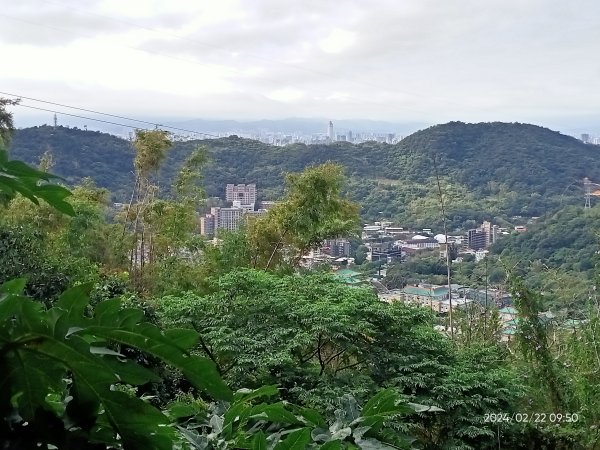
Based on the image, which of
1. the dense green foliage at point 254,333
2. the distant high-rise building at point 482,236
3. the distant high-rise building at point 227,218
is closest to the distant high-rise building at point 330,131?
the dense green foliage at point 254,333

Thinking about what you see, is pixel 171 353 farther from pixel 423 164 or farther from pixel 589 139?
pixel 589 139

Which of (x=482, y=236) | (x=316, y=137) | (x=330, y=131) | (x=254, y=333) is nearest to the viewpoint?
(x=254, y=333)

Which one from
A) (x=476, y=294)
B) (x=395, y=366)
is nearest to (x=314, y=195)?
(x=476, y=294)

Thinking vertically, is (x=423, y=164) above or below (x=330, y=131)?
below

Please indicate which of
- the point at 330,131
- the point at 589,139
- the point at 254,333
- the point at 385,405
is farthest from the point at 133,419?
the point at 589,139

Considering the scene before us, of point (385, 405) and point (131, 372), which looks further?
point (385, 405)

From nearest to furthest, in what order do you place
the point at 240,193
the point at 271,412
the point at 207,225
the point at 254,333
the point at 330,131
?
1. the point at 271,412
2. the point at 254,333
3. the point at 207,225
4. the point at 240,193
5. the point at 330,131

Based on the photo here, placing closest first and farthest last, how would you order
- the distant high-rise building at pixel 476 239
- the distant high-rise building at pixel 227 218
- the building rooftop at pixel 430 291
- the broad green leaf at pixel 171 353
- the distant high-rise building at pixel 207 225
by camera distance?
1. the broad green leaf at pixel 171 353
2. the building rooftop at pixel 430 291
3. the distant high-rise building at pixel 227 218
4. the distant high-rise building at pixel 207 225
5. the distant high-rise building at pixel 476 239

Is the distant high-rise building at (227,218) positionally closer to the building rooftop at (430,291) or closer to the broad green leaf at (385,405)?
the building rooftop at (430,291)
